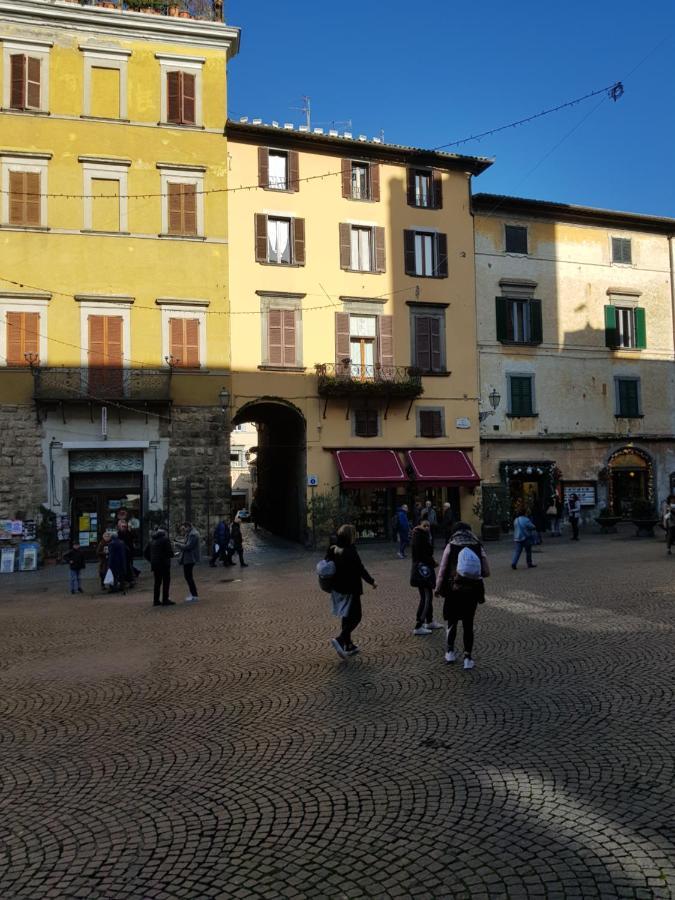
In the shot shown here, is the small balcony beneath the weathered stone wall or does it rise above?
above

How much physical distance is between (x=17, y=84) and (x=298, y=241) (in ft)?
34.4

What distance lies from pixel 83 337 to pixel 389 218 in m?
12.4

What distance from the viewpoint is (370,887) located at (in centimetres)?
355

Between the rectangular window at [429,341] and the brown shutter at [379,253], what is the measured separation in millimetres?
2221

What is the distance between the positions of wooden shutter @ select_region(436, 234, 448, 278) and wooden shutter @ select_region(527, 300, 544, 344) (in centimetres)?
428

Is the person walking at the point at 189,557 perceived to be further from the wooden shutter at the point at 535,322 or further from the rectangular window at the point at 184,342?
the wooden shutter at the point at 535,322

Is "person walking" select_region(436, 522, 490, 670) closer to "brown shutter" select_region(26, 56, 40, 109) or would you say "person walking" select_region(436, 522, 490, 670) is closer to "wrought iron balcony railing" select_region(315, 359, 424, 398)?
"wrought iron balcony railing" select_region(315, 359, 424, 398)

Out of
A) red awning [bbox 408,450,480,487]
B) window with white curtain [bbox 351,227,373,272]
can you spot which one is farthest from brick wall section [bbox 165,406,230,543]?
window with white curtain [bbox 351,227,373,272]

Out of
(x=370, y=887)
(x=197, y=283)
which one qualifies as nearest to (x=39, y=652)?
(x=370, y=887)

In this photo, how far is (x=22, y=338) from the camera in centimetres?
2167

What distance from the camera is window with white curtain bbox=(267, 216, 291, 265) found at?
24734 mm

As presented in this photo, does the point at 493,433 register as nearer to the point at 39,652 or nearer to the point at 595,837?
the point at 39,652

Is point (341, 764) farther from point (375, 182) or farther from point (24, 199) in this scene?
point (375, 182)

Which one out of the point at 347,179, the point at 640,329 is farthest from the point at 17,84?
the point at 640,329
